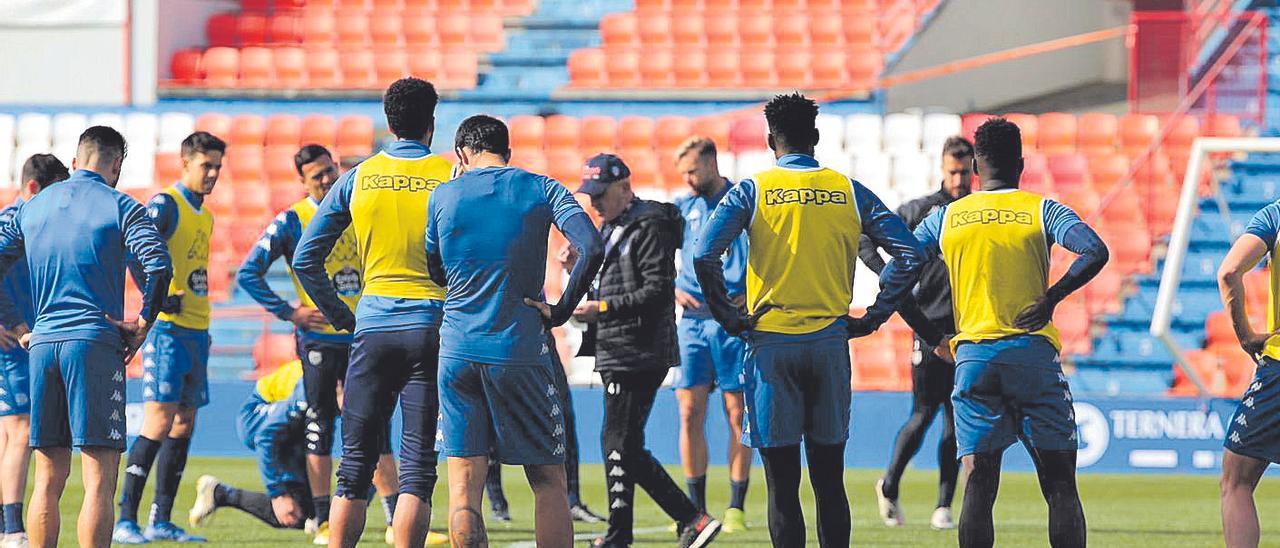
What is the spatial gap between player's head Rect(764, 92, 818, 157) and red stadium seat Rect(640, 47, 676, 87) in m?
14.7

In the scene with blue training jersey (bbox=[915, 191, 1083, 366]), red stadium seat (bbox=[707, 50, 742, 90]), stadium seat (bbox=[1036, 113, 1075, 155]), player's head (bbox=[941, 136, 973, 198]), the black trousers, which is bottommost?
the black trousers

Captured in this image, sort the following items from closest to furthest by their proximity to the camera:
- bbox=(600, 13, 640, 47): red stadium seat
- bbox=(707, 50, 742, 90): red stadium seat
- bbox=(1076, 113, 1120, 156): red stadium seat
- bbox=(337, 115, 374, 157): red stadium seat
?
1. bbox=(1076, 113, 1120, 156): red stadium seat
2. bbox=(337, 115, 374, 157): red stadium seat
3. bbox=(707, 50, 742, 90): red stadium seat
4. bbox=(600, 13, 640, 47): red stadium seat

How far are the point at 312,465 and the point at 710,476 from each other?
5.74 m

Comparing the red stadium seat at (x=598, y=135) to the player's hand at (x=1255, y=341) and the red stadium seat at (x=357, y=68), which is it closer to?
the red stadium seat at (x=357, y=68)

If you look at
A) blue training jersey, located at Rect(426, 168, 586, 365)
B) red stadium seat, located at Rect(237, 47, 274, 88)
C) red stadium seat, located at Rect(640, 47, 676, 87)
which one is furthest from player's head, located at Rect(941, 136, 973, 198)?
red stadium seat, located at Rect(237, 47, 274, 88)

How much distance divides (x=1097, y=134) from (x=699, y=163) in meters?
10.7

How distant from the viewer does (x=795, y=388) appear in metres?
7.00

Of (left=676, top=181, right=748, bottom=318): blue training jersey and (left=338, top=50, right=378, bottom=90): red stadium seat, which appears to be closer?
(left=676, top=181, right=748, bottom=318): blue training jersey

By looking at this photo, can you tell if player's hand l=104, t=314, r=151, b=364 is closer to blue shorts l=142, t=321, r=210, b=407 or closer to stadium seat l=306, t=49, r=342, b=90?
blue shorts l=142, t=321, r=210, b=407

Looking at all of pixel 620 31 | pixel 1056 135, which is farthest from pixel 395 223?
pixel 620 31

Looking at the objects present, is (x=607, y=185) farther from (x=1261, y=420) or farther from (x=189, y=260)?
(x=1261, y=420)

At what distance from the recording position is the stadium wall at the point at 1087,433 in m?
15.1

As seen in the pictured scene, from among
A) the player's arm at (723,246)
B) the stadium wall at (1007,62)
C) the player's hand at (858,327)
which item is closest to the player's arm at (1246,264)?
the player's hand at (858,327)

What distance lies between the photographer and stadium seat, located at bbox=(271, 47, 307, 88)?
74.6 feet
